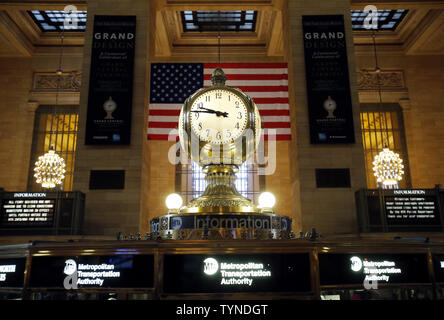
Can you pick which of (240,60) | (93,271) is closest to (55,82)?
(240,60)

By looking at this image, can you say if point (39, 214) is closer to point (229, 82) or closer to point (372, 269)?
point (229, 82)

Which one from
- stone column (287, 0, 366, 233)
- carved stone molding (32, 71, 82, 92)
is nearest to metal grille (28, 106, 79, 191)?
carved stone molding (32, 71, 82, 92)

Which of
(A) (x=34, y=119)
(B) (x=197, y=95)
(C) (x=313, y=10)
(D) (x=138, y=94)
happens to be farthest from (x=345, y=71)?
(A) (x=34, y=119)

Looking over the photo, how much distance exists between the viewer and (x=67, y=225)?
750 centimetres

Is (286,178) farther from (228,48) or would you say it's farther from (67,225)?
(67,225)

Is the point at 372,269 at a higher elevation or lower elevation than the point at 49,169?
lower

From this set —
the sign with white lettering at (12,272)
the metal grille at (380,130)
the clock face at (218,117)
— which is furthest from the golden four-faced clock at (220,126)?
the metal grille at (380,130)

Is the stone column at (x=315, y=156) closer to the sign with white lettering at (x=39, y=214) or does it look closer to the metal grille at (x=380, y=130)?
the sign with white lettering at (x=39, y=214)

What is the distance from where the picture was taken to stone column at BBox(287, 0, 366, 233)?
26.7 ft

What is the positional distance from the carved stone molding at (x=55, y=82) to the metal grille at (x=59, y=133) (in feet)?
2.38

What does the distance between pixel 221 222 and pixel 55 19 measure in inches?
549

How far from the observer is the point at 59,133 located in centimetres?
1412

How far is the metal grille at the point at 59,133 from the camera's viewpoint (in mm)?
13766

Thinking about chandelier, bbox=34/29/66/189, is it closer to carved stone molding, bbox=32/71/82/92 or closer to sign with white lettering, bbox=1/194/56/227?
sign with white lettering, bbox=1/194/56/227
